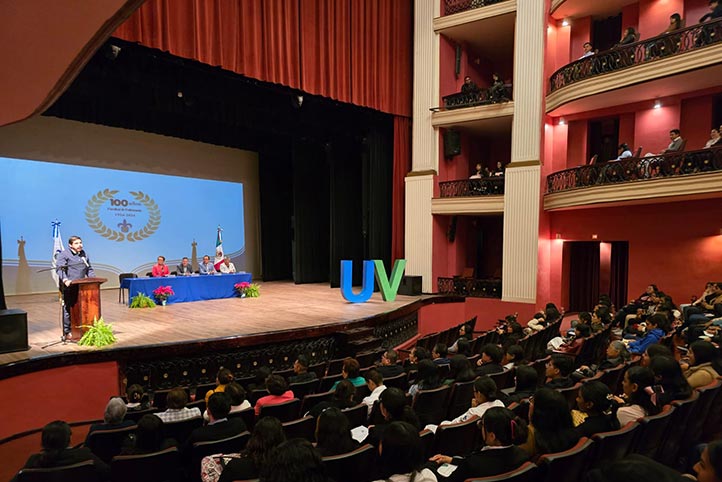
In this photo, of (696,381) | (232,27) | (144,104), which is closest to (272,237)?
(144,104)

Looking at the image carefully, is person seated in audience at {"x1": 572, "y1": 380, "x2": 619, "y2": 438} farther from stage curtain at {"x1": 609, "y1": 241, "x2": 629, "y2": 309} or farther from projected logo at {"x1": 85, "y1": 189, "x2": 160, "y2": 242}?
projected logo at {"x1": 85, "y1": 189, "x2": 160, "y2": 242}

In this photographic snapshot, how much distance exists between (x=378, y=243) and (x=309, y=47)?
515 cm

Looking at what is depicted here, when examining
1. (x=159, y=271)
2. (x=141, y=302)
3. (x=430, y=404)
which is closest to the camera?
(x=430, y=404)

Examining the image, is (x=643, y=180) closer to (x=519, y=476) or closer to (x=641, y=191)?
(x=641, y=191)

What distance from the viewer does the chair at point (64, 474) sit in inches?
83.7

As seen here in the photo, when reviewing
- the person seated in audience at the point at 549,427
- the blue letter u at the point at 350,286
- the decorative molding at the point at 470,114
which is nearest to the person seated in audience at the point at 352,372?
the person seated in audience at the point at 549,427

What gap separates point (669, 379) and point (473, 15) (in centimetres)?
1003

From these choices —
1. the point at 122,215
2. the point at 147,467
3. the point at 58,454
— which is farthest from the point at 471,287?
the point at 58,454

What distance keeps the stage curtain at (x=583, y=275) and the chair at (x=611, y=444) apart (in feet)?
32.2

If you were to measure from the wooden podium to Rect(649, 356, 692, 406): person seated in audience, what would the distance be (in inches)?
226

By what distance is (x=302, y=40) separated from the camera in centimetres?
902

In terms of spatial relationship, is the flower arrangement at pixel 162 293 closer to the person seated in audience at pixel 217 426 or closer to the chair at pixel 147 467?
the person seated in audience at pixel 217 426

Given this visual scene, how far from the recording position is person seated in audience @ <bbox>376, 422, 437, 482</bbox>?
1972mm

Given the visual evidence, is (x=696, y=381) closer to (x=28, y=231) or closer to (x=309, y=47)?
(x=309, y=47)
